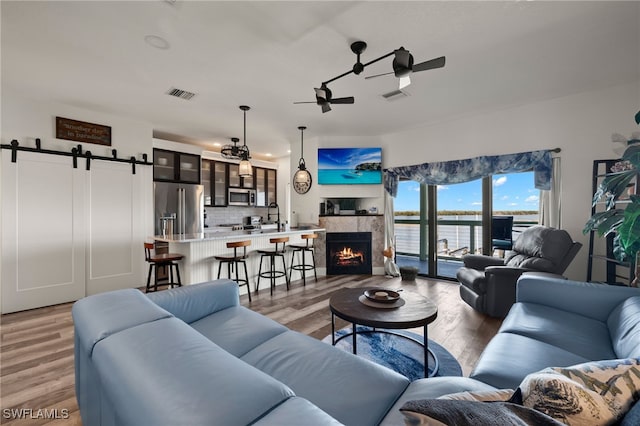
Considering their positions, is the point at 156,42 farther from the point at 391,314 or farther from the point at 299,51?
the point at 391,314

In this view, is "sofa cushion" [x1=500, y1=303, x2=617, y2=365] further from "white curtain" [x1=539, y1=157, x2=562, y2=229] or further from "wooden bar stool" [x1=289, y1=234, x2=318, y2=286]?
"wooden bar stool" [x1=289, y1=234, x2=318, y2=286]

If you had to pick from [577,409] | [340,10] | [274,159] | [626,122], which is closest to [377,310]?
[577,409]

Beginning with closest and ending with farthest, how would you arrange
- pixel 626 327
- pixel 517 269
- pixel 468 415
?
pixel 468 415 < pixel 626 327 < pixel 517 269

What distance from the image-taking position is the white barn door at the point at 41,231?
3402mm

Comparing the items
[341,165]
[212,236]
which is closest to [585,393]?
[212,236]

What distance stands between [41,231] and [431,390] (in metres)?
4.86

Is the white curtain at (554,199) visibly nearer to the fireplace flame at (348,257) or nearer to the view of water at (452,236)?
the view of water at (452,236)

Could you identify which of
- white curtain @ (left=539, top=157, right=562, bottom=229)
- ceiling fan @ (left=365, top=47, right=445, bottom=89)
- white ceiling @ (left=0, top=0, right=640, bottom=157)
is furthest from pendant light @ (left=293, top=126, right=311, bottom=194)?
white curtain @ (left=539, top=157, right=562, bottom=229)

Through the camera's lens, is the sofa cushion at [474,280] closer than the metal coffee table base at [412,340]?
No

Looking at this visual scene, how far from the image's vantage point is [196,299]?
192cm

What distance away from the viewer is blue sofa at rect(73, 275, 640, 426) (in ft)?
2.26

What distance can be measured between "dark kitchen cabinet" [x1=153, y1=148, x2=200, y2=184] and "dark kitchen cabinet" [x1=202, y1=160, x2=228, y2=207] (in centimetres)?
42

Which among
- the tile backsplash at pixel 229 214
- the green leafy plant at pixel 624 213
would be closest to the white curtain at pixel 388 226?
the green leafy plant at pixel 624 213

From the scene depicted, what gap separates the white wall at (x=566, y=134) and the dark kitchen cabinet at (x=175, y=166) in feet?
14.9
